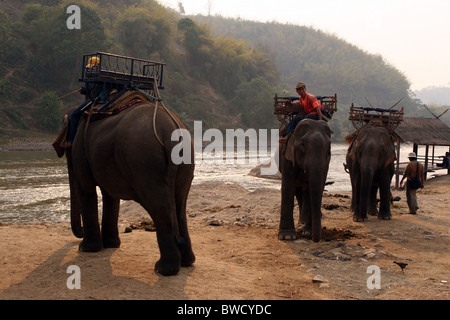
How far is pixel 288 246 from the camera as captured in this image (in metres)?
8.45

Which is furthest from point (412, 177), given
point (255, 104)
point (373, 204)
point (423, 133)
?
point (255, 104)

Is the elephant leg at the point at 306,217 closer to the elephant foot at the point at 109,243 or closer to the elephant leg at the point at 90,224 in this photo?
the elephant foot at the point at 109,243

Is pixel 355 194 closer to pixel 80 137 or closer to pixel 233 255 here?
pixel 233 255

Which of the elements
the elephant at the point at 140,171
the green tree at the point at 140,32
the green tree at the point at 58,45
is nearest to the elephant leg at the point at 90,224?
the elephant at the point at 140,171

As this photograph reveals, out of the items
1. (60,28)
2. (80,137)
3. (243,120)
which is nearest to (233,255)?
(80,137)

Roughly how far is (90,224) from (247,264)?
95.2 inches

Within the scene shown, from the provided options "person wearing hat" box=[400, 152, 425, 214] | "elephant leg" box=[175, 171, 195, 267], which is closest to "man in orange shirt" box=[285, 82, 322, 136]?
"elephant leg" box=[175, 171, 195, 267]

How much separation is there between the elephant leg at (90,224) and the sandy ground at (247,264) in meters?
0.24

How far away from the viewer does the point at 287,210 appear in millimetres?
8969

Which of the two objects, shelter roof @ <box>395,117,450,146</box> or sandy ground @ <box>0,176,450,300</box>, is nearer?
sandy ground @ <box>0,176,450,300</box>

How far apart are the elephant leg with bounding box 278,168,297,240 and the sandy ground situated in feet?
0.81

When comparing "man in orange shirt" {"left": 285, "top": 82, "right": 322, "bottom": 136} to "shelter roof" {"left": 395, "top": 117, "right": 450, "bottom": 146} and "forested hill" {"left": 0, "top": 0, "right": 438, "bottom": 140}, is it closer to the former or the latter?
"shelter roof" {"left": 395, "top": 117, "right": 450, "bottom": 146}

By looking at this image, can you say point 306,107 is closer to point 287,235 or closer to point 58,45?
point 287,235

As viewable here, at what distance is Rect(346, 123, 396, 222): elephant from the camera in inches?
434
